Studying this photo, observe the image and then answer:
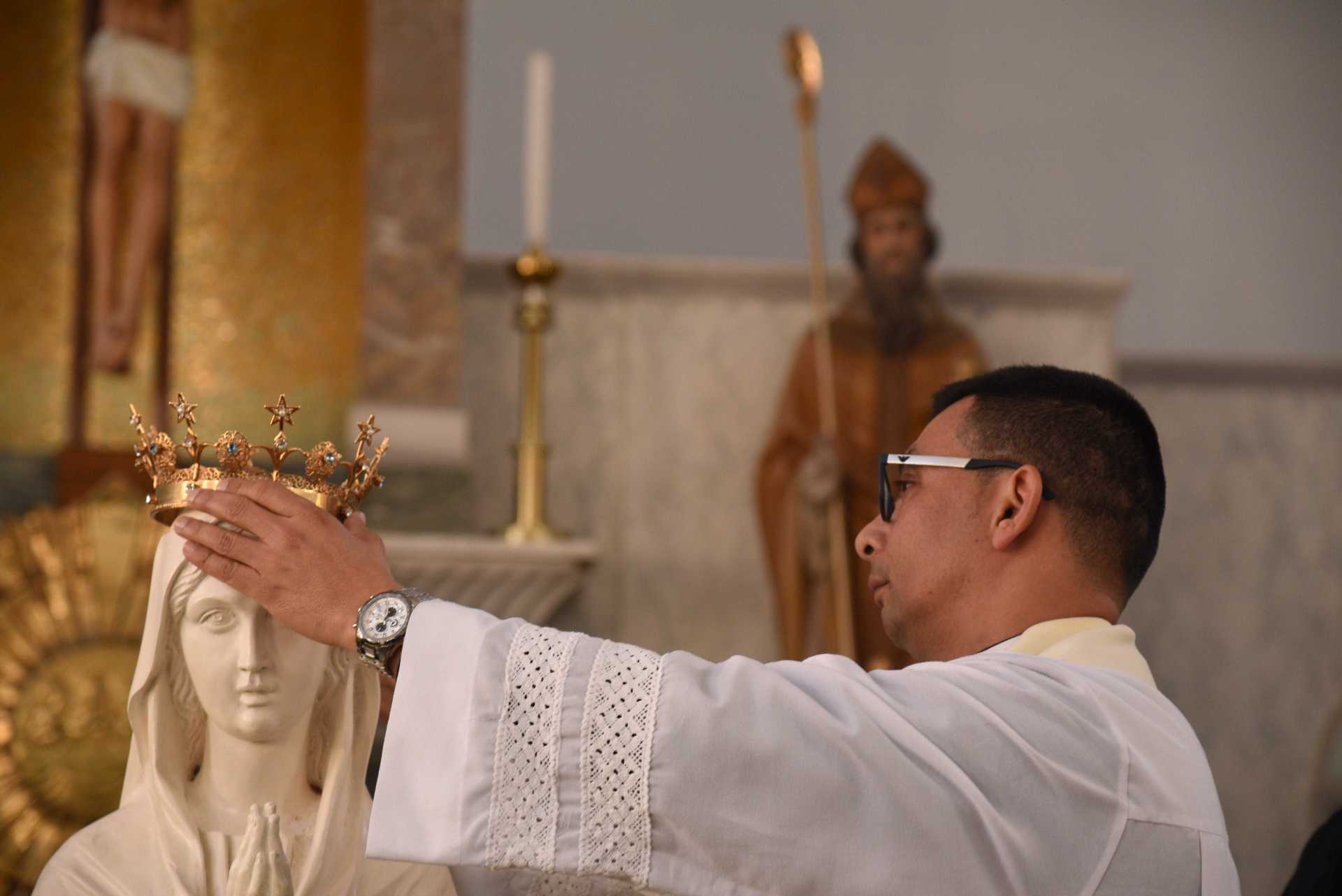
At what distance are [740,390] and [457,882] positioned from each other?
12.0 ft

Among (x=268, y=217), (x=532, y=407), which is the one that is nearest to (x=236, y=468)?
(x=532, y=407)

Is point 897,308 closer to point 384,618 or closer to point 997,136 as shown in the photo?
point 997,136

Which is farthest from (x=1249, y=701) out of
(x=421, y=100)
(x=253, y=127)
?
(x=253, y=127)

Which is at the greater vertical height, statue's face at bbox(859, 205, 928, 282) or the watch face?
statue's face at bbox(859, 205, 928, 282)

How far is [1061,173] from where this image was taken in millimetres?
6379

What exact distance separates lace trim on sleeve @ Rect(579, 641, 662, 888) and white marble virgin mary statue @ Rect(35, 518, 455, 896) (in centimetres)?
53

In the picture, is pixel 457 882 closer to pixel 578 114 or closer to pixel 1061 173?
pixel 578 114

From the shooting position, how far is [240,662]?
2.06m

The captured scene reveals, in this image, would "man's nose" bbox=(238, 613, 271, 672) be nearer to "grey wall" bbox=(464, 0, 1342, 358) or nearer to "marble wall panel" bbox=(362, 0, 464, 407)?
"marble wall panel" bbox=(362, 0, 464, 407)

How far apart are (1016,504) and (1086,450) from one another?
0.37 ft

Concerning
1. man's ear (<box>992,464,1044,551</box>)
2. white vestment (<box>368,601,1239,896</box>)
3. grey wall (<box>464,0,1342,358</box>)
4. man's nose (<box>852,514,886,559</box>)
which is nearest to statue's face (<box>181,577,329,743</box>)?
white vestment (<box>368,601,1239,896</box>)

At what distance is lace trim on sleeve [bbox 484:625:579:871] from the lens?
1.58 metres

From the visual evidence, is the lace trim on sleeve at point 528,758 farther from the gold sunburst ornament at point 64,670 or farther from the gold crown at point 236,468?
the gold sunburst ornament at point 64,670

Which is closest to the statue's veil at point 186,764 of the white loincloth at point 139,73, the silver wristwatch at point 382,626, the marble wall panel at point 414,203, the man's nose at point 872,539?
the silver wristwatch at point 382,626
